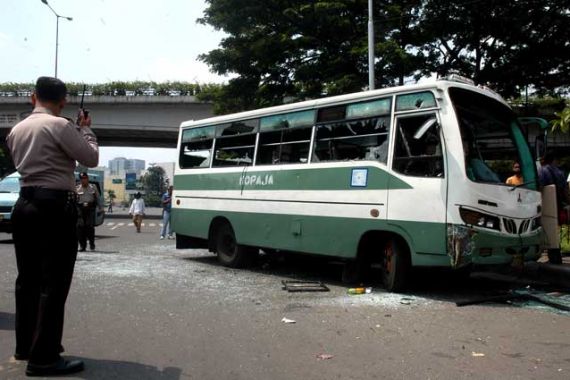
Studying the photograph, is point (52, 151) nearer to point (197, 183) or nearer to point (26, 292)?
point (26, 292)

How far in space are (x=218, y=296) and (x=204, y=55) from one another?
13.7 meters

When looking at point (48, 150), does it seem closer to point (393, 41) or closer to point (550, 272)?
point (550, 272)

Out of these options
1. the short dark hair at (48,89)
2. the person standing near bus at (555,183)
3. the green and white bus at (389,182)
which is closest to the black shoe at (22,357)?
the short dark hair at (48,89)

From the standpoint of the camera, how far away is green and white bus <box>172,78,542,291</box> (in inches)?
272

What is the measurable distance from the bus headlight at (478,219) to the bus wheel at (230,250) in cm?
438

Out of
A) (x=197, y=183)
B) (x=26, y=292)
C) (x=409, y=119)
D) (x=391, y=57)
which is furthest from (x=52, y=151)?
(x=391, y=57)

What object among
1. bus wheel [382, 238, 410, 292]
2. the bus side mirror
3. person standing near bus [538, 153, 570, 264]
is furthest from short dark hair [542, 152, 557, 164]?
bus wheel [382, 238, 410, 292]

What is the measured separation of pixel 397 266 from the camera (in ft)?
24.4

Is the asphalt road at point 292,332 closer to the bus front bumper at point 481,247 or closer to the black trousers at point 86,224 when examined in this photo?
the bus front bumper at point 481,247

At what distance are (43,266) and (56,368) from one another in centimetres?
71

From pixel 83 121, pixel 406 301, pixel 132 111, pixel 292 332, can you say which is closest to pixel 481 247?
pixel 406 301

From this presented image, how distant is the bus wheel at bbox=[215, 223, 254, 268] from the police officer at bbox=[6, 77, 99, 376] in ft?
19.7

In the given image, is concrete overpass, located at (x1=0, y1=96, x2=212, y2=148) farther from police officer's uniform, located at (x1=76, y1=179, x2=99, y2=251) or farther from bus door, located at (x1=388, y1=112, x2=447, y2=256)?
bus door, located at (x1=388, y1=112, x2=447, y2=256)

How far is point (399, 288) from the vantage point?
748 cm
